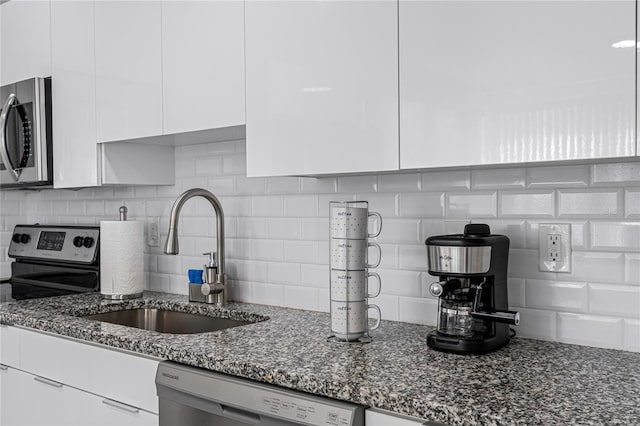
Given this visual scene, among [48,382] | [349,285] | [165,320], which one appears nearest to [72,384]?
[48,382]

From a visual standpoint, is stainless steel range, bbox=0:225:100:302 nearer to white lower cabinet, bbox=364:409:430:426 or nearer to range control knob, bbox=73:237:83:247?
range control knob, bbox=73:237:83:247

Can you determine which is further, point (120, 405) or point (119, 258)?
point (119, 258)

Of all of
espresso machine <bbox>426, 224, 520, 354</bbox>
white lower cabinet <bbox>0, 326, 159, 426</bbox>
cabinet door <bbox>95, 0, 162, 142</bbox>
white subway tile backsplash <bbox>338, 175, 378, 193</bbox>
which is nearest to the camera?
espresso machine <bbox>426, 224, 520, 354</bbox>

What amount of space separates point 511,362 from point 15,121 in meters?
2.61

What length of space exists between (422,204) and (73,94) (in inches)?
67.5

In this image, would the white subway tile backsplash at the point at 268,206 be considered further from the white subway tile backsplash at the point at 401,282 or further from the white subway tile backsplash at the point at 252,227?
the white subway tile backsplash at the point at 401,282

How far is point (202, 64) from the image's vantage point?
2.21 meters

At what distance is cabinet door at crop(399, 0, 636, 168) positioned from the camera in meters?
1.35

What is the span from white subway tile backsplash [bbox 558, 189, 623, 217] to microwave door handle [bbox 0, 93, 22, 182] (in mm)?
2543

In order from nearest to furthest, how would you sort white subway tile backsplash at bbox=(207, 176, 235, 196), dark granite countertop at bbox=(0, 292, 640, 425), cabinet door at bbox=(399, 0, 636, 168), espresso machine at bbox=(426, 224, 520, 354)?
dark granite countertop at bbox=(0, 292, 640, 425)
cabinet door at bbox=(399, 0, 636, 168)
espresso machine at bbox=(426, 224, 520, 354)
white subway tile backsplash at bbox=(207, 176, 235, 196)

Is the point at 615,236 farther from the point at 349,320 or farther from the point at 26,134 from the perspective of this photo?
the point at 26,134

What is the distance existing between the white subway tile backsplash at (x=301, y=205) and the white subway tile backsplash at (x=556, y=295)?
0.86m

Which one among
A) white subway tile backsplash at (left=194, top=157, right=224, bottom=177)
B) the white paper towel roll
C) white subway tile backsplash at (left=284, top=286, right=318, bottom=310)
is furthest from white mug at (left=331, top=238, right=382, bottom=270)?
the white paper towel roll

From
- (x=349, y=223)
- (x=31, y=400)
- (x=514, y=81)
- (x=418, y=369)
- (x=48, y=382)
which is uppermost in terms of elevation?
(x=514, y=81)
